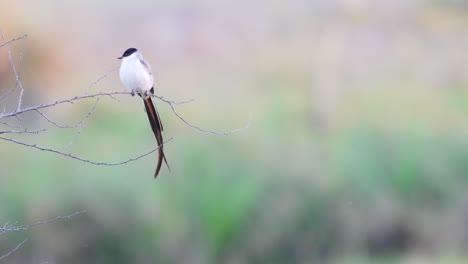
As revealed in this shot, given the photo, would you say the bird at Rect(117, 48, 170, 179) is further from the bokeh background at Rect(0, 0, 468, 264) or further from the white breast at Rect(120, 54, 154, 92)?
the bokeh background at Rect(0, 0, 468, 264)

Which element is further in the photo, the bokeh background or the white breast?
the bokeh background

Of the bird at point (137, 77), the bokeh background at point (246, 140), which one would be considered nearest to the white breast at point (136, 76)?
the bird at point (137, 77)

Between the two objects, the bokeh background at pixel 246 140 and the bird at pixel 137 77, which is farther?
the bokeh background at pixel 246 140

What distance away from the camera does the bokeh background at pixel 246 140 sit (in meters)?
10.2

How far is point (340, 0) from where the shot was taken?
15.3 meters

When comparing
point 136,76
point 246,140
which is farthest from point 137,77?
point 246,140

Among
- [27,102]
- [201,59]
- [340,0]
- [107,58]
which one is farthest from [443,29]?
[27,102]

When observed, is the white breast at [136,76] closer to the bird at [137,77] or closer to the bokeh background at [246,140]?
the bird at [137,77]

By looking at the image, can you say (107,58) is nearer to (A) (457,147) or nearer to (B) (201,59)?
(B) (201,59)

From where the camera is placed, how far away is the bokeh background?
1021cm

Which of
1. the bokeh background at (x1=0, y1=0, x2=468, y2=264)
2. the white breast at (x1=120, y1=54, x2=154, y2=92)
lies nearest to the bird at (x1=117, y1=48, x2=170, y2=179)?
the white breast at (x1=120, y1=54, x2=154, y2=92)

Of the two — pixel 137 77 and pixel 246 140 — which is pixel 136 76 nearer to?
pixel 137 77

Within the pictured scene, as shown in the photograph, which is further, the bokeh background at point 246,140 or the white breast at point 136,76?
the bokeh background at point 246,140

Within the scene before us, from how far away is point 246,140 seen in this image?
11.3 metres
